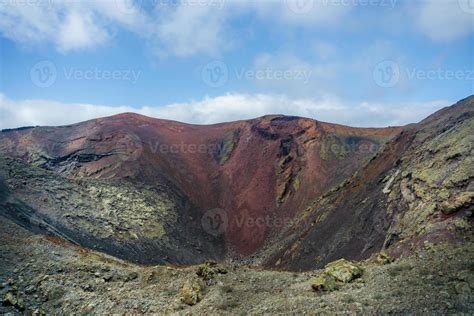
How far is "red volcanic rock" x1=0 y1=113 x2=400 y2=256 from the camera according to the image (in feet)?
117

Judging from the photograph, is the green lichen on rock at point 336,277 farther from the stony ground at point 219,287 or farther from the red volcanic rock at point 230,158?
the red volcanic rock at point 230,158

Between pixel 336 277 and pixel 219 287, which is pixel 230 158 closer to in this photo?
pixel 219 287

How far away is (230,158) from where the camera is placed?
44.9m

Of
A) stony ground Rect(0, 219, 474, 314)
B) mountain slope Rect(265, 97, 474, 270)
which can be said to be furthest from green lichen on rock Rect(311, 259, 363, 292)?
mountain slope Rect(265, 97, 474, 270)

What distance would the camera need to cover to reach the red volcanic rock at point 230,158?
35.7 metres

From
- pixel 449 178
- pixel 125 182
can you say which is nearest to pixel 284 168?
pixel 125 182

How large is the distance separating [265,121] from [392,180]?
89.7 feet

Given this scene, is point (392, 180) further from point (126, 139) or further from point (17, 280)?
point (126, 139)

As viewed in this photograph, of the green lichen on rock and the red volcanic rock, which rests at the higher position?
the red volcanic rock

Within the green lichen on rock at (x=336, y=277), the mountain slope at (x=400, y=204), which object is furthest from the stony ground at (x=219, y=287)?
the mountain slope at (x=400, y=204)

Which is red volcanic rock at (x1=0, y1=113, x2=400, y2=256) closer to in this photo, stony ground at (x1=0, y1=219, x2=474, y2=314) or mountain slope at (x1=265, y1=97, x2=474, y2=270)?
mountain slope at (x1=265, y1=97, x2=474, y2=270)

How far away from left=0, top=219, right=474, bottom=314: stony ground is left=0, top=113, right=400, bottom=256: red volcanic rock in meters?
19.8

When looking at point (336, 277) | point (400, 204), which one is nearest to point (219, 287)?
point (336, 277)

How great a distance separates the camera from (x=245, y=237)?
33531 millimetres
